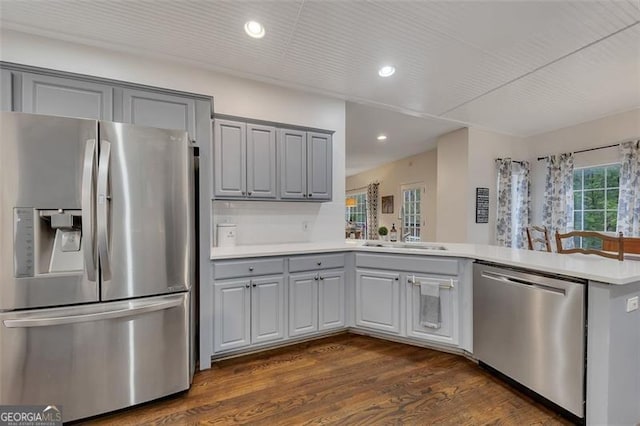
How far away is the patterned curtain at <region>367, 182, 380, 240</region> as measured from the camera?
8523 millimetres

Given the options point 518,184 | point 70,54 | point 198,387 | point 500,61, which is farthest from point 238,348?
point 518,184

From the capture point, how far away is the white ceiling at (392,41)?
207cm

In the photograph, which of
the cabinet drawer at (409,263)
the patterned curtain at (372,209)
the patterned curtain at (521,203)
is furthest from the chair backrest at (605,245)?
the patterned curtain at (372,209)

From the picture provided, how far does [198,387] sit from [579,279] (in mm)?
2565

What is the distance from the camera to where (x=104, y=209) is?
64.7 inches

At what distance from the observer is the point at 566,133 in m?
4.61

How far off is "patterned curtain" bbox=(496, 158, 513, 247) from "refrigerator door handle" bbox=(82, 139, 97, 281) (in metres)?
5.41

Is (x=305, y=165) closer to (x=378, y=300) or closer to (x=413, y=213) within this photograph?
(x=378, y=300)

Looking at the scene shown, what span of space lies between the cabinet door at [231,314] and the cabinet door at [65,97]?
162 centimetres

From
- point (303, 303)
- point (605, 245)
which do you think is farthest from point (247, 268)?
point (605, 245)

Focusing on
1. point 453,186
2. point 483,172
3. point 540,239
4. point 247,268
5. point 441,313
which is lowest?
point 441,313

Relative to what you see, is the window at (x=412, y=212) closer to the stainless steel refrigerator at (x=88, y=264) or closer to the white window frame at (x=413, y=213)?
the white window frame at (x=413, y=213)

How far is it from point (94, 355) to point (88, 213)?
0.84 meters

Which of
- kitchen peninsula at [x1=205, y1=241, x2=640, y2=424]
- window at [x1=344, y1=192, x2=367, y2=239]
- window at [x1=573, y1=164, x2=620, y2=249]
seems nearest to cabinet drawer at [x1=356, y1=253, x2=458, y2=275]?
kitchen peninsula at [x1=205, y1=241, x2=640, y2=424]
